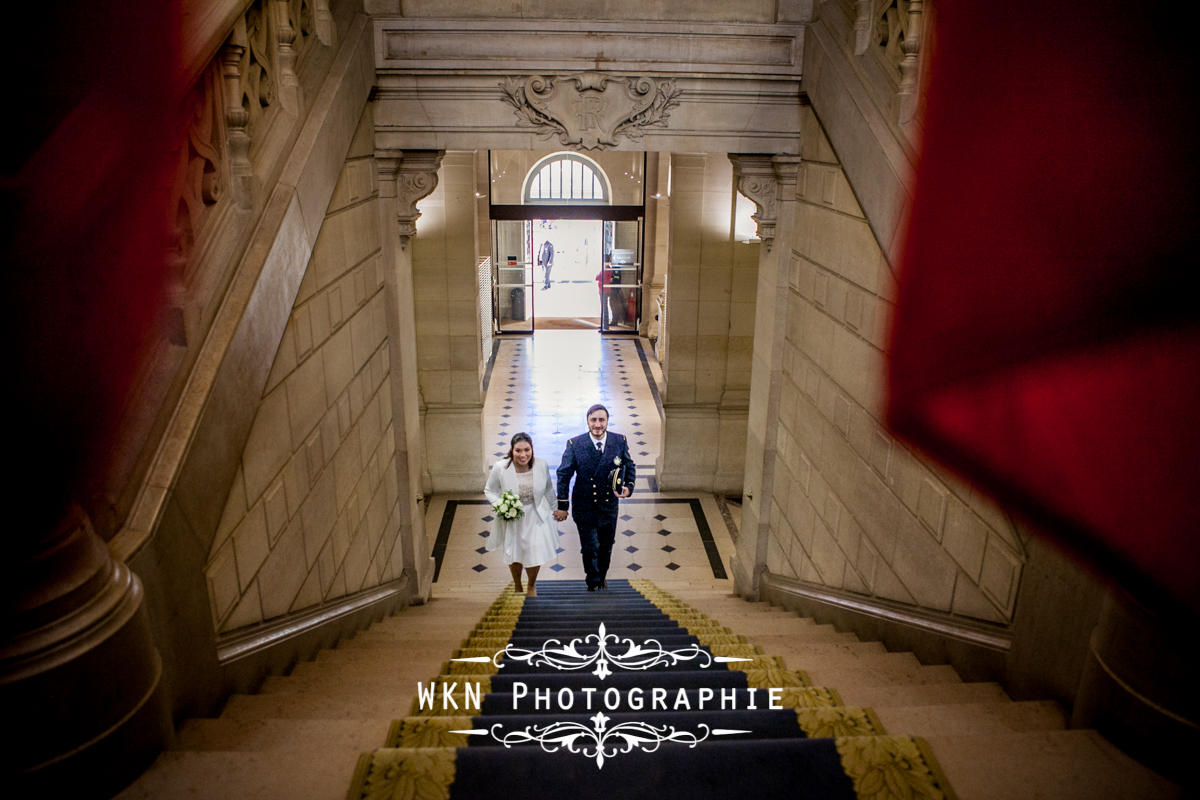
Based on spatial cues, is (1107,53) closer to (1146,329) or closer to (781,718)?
(1146,329)

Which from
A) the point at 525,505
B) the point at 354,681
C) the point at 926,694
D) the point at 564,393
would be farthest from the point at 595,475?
the point at 564,393

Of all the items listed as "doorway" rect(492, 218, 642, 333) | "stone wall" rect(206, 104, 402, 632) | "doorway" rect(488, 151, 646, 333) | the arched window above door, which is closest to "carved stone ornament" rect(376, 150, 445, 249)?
"stone wall" rect(206, 104, 402, 632)

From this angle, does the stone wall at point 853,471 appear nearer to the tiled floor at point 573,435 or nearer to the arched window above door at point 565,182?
the tiled floor at point 573,435

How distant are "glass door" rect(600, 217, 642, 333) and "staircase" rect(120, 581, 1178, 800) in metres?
13.2

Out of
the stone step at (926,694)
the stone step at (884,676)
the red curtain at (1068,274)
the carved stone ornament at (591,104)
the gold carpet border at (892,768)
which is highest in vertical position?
the carved stone ornament at (591,104)

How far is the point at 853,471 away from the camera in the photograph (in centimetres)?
395

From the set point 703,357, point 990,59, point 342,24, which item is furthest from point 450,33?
point 703,357

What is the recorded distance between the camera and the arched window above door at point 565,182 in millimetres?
18938

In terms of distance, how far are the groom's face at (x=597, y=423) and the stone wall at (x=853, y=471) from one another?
123 cm

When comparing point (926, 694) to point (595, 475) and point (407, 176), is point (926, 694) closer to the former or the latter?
point (595, 475)

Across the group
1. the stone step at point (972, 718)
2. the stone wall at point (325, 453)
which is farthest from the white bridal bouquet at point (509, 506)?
the stone step at point (972, 718)

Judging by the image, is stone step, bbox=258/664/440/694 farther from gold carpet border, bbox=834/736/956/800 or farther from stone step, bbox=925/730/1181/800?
stone step, bbox=925/730/1181/800

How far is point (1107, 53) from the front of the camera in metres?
2.21

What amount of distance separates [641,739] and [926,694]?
119cm
